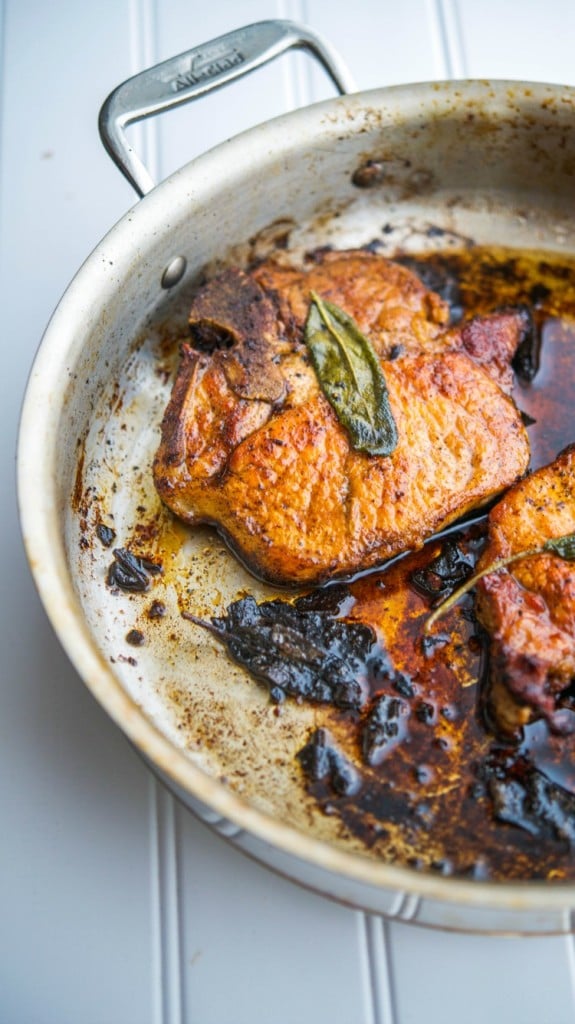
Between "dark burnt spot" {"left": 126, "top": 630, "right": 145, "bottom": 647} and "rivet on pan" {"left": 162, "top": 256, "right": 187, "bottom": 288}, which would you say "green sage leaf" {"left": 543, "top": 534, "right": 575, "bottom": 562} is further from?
"rivet on pan" {"left": 162, "top": 256, "right": 187, "bottom": 288}

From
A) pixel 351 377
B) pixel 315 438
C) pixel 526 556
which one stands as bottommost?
pixel 526 556

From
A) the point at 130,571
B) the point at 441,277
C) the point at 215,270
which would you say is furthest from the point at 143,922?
the point at 441,277

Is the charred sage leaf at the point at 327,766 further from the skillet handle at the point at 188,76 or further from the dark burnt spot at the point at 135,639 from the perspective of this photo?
the skillet handle at the point at 188,76

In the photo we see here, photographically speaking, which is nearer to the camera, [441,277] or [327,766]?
[327,766]

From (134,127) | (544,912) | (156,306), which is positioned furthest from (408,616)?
(134,127)

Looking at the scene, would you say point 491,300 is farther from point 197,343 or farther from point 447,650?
point 447,650

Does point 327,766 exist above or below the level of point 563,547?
below

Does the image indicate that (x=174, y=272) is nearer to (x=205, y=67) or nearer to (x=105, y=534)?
(x=205, y=67)
